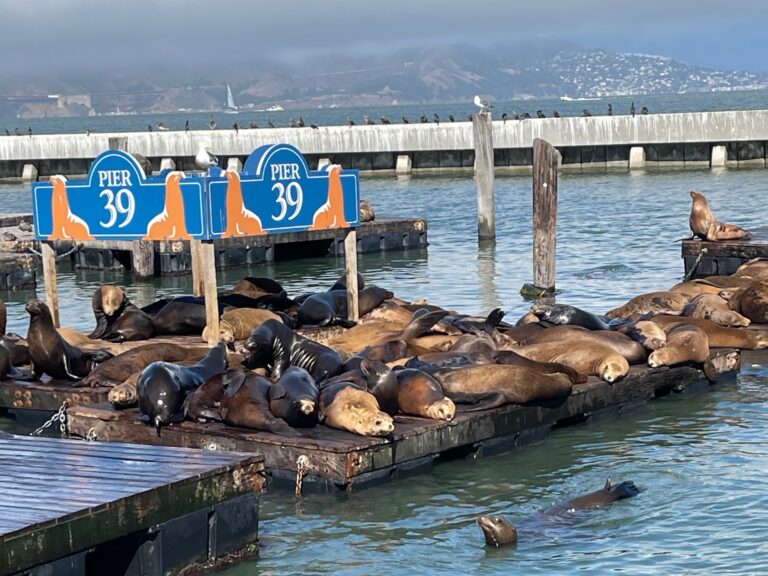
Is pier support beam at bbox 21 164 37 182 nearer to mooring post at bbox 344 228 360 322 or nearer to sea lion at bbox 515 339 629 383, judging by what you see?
mooring post at bbox 344 228 360 322

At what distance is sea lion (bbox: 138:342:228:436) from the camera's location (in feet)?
32.0

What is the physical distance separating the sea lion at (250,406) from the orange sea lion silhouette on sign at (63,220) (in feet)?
14.2

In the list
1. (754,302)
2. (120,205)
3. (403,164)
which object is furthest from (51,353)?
(403,164)

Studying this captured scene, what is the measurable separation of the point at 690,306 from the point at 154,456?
7.46m

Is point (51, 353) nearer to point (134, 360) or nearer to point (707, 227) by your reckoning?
point (134, 360)

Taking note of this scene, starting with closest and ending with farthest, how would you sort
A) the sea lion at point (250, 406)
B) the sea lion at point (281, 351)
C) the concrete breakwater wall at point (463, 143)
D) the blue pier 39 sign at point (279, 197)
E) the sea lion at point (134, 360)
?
the sea lion at point (250, 406) < the sea lion at point (281, 351) < the sea lion at point (134, 360) < the blue pier 39 sign at point (279, 197) < the concrete breakwater wall at point (463, 143)

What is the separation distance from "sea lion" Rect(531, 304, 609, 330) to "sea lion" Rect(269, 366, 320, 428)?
12.5 ft

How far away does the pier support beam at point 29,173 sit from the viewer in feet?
155

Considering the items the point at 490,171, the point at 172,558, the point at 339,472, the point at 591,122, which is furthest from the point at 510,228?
the point at 172,558

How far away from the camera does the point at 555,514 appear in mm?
8359

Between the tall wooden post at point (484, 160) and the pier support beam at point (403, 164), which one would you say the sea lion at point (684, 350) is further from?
the pier support beam at point (403, 164)

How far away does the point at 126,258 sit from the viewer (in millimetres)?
24203

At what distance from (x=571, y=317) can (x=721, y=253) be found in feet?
22.6

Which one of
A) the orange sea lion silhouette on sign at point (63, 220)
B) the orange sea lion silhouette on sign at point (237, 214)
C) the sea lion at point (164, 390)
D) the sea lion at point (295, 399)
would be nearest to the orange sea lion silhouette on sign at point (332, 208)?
the orange sea lion silhouette on sign at point (237, 214)
